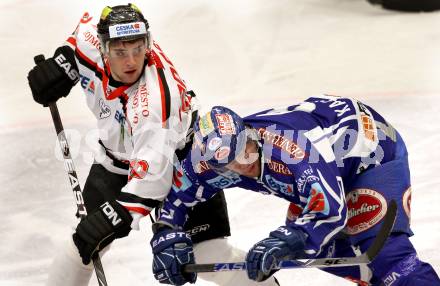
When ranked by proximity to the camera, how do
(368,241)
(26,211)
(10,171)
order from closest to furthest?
(368,241) < (26,211) < (10,171)

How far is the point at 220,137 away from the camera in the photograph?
281cm

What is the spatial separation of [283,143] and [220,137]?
0.80 feet

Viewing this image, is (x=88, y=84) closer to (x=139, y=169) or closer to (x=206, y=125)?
(x=139, y=169)

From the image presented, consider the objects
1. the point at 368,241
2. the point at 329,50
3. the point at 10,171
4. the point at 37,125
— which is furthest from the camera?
the point at 329,50

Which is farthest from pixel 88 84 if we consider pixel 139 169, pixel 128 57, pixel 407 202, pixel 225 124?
pixel 407 202

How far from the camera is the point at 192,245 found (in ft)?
10.6

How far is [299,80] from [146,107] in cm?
295

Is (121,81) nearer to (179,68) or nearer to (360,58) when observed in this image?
(179,68)

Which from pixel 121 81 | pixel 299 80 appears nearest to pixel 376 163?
pixel 121 81

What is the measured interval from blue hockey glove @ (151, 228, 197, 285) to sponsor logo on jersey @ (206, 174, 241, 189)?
0.21 metres

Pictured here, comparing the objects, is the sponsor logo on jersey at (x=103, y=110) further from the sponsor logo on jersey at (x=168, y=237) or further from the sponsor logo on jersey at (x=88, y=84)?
the sponsor logo on jersey at (x=168, y=237)

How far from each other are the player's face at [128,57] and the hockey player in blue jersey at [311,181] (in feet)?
1.43

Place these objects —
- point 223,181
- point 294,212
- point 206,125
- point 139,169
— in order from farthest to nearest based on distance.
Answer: point 294,212
point 139,169
point 223,181
point 206,125

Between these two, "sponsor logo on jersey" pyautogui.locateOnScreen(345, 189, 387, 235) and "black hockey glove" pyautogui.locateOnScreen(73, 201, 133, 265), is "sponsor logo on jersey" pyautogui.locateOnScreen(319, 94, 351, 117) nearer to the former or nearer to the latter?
"sponsor logo on jersey" pyautogui.locateOnScreen(345, 189, 387, 235)
